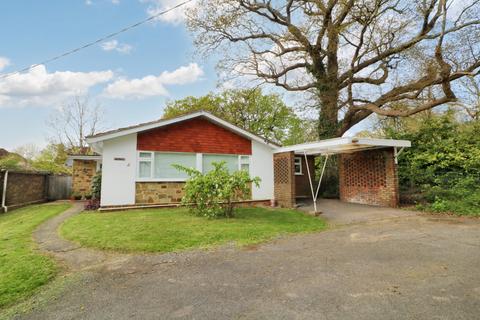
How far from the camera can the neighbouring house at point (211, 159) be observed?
9752 mm

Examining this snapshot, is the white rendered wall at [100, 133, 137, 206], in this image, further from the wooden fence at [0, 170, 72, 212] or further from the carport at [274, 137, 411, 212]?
the carport at [274, 137, 411, 212]

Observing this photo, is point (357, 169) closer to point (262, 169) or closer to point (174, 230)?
point (262, 169)

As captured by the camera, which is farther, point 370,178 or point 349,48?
point 349,48

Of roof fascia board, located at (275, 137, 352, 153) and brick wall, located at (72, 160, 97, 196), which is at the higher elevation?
roof fascia board, located at (275, 137, 352, 153)

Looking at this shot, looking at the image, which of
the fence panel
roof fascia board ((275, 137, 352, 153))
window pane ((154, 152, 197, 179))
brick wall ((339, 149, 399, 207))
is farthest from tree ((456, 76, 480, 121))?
the fence panel

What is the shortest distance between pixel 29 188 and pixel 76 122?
1663 cm

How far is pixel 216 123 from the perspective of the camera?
38.5 feet

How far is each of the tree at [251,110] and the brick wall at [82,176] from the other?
13.5 meters

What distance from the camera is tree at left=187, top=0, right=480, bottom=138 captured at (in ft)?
38.7

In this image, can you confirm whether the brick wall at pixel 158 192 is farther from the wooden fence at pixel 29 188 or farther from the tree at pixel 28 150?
the tree at pixel 28 150

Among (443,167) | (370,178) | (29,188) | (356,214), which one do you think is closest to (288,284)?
(356,214)

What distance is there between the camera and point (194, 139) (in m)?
11.2

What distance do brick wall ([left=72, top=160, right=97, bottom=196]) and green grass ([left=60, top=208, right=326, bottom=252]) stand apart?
838 cm

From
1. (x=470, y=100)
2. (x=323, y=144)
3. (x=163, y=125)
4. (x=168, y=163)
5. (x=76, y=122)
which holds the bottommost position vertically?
(x=168, y=163)
